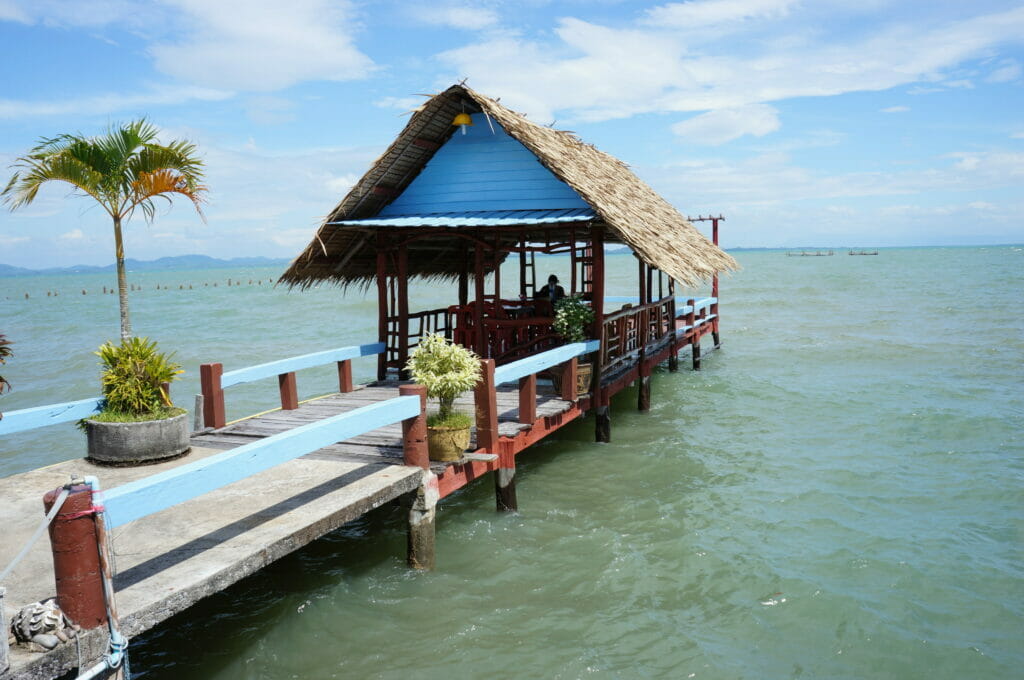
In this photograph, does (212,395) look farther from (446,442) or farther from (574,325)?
(574,325)

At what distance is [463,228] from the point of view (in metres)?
12.4

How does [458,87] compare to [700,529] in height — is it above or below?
above

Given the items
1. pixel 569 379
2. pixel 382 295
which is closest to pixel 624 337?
pixel 569 379

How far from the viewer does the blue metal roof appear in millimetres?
10820

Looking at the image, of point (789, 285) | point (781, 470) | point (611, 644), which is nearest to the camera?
point (611, 644)

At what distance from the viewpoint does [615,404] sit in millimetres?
15344

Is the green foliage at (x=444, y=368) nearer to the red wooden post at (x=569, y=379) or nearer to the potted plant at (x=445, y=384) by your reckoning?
the potted plant at (x=445, y=384)

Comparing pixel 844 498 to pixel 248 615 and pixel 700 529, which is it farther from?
pixel 248 615

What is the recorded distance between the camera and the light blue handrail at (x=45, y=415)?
6.54 metres

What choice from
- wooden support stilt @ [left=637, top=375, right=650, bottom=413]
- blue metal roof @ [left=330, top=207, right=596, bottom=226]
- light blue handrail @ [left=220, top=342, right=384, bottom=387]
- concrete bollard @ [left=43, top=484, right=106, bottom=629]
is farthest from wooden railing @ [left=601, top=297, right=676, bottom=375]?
concrete bollard @ [left=43, top=484, right=106, bottom=629]

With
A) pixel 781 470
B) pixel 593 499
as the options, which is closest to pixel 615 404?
pixel 781 470

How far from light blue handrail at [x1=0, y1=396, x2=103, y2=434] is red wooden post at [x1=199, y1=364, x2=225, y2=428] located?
139 cm

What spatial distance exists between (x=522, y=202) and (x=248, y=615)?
753 cm

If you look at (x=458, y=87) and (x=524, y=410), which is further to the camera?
(x=458, y=87)
